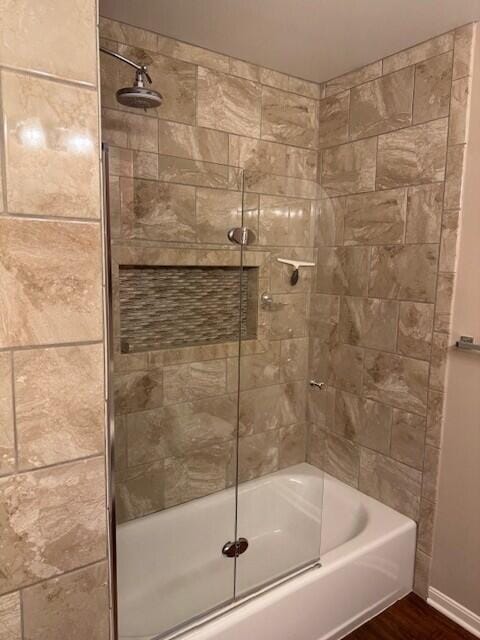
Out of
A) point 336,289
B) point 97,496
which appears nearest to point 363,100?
point 336,289

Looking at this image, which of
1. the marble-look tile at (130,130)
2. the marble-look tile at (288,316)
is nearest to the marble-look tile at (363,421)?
the marble-look tile at (288,316)

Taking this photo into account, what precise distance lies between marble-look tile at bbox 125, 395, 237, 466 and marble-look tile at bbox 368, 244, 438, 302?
910mm

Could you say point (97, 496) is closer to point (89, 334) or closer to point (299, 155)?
point (89, 334)

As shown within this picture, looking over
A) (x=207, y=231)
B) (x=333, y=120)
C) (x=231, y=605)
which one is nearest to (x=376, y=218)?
(x=333, y=120)

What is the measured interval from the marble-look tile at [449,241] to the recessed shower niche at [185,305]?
2.68ft

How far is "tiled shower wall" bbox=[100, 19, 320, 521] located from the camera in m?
1.75

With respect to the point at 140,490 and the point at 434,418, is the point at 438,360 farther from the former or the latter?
the point at 140,490

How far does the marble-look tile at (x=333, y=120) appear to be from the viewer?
2150mm

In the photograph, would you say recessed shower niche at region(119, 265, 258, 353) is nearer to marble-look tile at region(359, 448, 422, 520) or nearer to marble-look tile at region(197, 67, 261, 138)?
marble-look tile at region(197, 67, 261, 138)

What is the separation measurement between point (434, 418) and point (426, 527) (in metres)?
0.50

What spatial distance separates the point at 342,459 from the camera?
2.28 metres

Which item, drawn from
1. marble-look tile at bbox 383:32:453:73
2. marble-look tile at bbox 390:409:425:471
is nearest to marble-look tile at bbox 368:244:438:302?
marble-look tile at bbox 390:409:425:471

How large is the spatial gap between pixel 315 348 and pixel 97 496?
65.2 inches

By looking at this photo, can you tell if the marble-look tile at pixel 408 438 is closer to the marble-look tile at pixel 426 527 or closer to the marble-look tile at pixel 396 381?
the marble-look tile at pixel 396 381
